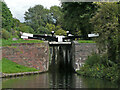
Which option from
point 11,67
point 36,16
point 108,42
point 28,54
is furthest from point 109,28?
point 36,16

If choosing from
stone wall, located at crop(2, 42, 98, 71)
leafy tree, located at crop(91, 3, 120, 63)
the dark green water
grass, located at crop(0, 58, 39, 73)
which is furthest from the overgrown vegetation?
grass, located at crop(0, 58, 39, 73)

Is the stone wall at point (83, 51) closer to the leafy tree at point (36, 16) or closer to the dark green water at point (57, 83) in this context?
the dark green water at point (57, 83)

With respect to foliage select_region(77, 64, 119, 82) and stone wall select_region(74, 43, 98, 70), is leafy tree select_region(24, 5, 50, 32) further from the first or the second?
foliage select_region(77, 64, 119, 82)

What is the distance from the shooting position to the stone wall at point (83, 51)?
37.6 metres

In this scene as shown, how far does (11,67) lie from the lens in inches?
→ 1312

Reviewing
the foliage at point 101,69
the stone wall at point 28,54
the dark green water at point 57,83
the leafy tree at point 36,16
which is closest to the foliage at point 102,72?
the foliage at point 101,69

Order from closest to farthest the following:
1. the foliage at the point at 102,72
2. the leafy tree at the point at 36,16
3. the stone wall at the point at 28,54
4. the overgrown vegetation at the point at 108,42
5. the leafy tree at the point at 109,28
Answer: the foliage at the point at 102,72, the overgrown vegetation at the point at 108,42, the leafy tree at the point at 109,28, the stone wall at the point at 28,54, the leafy tree at the point at 36,16

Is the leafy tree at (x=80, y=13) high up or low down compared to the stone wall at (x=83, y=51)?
up

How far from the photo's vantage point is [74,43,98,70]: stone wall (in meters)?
37.6

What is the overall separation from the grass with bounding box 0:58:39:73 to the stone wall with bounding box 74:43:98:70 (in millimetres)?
7397

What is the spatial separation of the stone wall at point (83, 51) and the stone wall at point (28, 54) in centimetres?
513

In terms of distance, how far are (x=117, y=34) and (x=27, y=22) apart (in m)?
68.3

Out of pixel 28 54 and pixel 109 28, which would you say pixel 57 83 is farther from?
pixel 28 54

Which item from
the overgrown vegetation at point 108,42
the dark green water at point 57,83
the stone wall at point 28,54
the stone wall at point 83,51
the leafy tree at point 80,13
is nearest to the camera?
the dark green water at point 57,83
